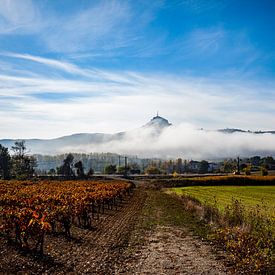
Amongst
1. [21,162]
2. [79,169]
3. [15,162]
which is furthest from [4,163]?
[79,169]

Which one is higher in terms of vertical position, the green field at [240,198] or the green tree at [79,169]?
the green tree at [79,169]

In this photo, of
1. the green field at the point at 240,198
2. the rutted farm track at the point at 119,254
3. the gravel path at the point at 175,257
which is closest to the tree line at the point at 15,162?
the green field at the point at 240,198

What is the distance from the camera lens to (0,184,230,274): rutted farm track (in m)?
13.9

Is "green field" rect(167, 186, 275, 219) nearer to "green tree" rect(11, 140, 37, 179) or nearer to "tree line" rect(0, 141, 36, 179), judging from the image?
"green tree" rect(11, 140, 37, 179)

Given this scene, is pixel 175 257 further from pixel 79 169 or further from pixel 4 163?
pixel 79 169

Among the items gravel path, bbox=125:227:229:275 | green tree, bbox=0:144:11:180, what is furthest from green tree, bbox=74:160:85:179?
gravel path, bbox=125:227:229:275

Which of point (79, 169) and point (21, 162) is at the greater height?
point (21, 162)

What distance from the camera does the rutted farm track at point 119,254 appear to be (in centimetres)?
1388

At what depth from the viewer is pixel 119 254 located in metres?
16.2

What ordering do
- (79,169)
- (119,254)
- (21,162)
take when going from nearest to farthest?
(119,254)
(21,162)
(79,169)

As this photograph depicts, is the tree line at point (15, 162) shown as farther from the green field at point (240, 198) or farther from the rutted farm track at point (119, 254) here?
the rutted farm track at point (119, 254)

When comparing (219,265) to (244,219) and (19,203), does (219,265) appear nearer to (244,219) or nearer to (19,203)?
(244,219)

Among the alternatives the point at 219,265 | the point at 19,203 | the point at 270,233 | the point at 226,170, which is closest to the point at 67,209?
the point at 19,203

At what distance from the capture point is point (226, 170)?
172375mm
